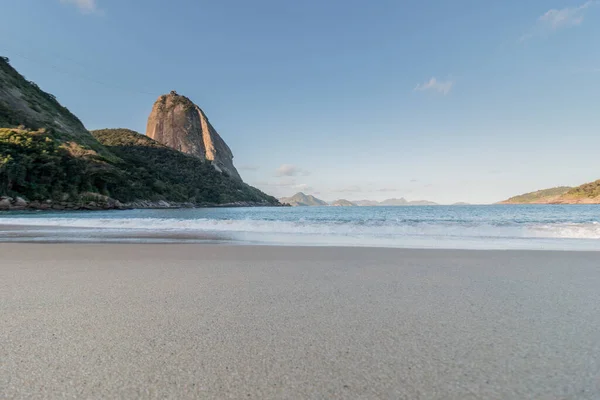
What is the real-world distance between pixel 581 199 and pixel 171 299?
113768 mm

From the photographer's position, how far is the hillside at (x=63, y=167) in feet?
134

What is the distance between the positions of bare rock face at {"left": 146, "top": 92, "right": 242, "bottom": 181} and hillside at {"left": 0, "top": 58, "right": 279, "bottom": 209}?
→ 154 feet

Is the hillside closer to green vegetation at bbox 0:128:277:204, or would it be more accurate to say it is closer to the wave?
green vegetation at bbox 0:128:277:204

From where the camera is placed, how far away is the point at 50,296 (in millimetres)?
2543

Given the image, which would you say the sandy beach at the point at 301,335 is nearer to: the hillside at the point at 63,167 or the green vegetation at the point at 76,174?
the hillside at the point at 63,167

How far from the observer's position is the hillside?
40966 mm

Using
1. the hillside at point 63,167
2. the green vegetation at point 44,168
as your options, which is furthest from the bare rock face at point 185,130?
the green vegetation at point 44,168

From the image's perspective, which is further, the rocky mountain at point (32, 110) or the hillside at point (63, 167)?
the rocky mountain at point (32, 110)

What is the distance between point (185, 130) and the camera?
6058 inches

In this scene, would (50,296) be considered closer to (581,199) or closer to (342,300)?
(342,300)

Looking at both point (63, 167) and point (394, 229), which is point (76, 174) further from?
point (394, 229)

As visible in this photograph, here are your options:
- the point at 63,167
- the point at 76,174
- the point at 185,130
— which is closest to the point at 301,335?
the point at 63,167

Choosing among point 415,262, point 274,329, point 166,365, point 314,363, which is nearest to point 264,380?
point 314,363

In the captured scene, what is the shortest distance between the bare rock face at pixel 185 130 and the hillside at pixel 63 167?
4683 cm
